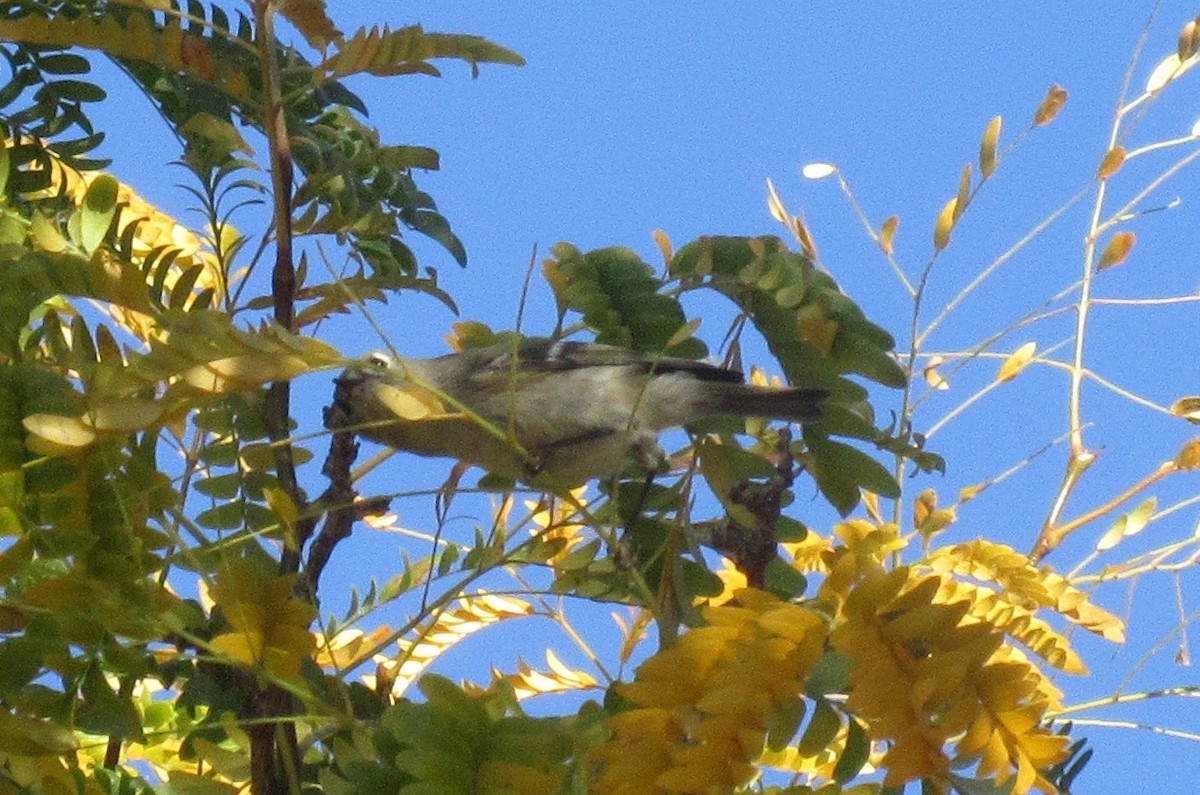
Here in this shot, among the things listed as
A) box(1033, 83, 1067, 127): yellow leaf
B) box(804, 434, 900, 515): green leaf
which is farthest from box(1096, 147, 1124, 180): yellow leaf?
box(804, 434, 900, 515): green leaf

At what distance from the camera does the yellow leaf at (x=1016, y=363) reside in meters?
2.04

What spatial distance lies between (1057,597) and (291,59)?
109 cm

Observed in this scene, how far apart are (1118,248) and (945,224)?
0.27 m

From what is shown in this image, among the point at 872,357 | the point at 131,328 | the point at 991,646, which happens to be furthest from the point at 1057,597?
the point at 131,328

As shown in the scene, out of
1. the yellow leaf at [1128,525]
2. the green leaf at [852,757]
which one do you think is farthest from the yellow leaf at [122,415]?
the yellow leaf at [1128,525]

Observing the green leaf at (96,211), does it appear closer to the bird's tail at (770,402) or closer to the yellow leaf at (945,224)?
the bird's tail at (770,402)

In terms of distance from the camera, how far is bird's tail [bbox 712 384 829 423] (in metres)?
1.54

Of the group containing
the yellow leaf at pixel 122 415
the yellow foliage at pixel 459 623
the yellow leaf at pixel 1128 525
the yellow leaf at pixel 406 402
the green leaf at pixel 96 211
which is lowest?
the yellow leaf at pixel 122 415

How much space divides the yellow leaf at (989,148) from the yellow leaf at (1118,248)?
0.78ft

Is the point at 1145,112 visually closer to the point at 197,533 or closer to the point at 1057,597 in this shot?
the point at 1057,597

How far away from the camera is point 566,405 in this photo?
2.14 metres

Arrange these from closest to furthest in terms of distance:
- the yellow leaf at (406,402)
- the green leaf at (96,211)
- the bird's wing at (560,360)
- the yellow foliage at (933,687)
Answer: the yellow foliage at (933,687)
the yellow leaf at (406,402)
the green leaf at (96,211)
the bird's wing at (560,360)

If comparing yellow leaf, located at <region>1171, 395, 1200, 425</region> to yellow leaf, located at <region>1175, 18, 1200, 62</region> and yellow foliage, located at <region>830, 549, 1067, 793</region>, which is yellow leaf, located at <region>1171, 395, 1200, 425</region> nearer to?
yellow leaf, located at <region>1175, 18, 1200, 62</region>

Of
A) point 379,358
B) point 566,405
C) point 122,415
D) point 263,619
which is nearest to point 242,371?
point 122,415
